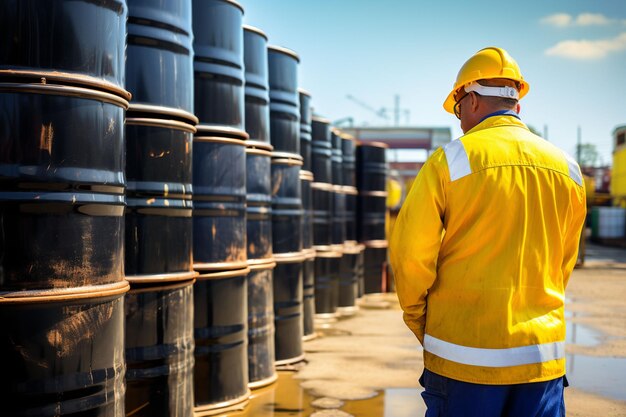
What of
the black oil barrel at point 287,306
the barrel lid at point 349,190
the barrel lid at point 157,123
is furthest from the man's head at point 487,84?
the barrel lid at point 349,190

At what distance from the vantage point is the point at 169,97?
437 cm

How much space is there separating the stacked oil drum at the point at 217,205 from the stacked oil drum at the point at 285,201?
153cm

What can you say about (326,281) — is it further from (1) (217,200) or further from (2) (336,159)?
(1) (217,200)

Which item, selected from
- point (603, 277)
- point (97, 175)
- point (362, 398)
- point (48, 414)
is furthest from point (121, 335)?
point (603, 277)

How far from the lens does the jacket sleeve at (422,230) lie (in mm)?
2729

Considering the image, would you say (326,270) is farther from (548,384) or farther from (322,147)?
(548,384)

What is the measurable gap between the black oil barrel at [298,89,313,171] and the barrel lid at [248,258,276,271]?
218cm

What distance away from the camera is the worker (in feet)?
8.69

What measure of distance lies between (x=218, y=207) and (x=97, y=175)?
1821mm

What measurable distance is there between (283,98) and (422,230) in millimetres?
4470

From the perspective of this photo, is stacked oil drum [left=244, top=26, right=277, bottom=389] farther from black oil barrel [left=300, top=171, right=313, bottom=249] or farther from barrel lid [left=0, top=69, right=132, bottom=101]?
barrel lid [left=0, top=69, right=132, bottom=101]

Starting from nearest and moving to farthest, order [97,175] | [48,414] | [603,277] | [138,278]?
1. [48,414]
2. [97,175]
3. [138,278]
4. [603,277]

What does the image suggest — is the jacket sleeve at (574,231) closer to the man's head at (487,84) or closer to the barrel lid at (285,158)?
the man's head at (487,84)

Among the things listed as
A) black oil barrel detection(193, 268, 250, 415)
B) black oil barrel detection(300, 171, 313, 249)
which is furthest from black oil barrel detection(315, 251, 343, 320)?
black oil barrel detection(193, 268, 250, 415)
